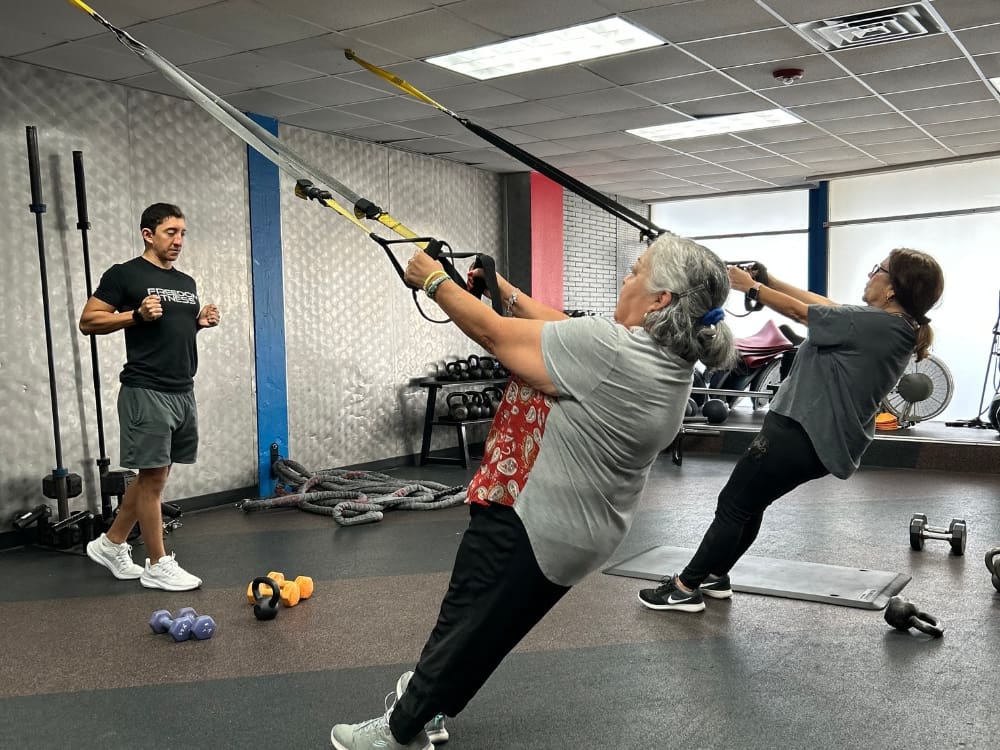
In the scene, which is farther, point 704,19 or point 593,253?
point 593,253

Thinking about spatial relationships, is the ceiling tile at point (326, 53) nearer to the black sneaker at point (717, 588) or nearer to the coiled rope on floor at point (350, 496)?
the coiled rope on floor at point (350, 496)

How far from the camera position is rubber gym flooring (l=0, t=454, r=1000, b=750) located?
242 cm

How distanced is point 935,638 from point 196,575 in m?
3.03

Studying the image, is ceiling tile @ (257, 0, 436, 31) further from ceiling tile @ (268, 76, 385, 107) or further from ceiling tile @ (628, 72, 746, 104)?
ceiling tile @ (628, 72, 746, 104)

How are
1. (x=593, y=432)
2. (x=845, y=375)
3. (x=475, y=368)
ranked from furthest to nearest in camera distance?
(x=475, y=368), (x=845, y=375), (x=593, y=432)

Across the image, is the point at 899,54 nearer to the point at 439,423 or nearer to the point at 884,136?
the point at 884,136

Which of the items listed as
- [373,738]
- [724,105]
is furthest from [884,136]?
[373,738]

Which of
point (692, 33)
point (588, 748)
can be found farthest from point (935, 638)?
point (692, 33)

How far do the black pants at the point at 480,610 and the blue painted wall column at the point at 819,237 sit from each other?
8090 millimetres

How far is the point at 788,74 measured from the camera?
5051mm

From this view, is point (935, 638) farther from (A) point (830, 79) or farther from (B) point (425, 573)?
(A) point (830, 79)

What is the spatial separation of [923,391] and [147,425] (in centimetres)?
578

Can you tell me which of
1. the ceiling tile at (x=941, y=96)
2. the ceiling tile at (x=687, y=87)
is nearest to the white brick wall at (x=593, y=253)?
the ceiling tile at (x=687, y=87)

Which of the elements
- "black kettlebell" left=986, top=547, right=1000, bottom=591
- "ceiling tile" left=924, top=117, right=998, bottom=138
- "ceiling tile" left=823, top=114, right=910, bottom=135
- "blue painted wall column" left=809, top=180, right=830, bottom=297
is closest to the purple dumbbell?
"black kettlebell" left=986, top=547, right=1000, bottom=591
